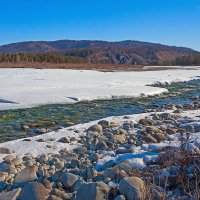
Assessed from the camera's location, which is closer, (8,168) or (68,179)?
(68,179)

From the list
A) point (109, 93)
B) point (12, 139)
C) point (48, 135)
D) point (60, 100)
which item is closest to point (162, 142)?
point (48, 135)

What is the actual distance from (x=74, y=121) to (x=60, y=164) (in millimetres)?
5255

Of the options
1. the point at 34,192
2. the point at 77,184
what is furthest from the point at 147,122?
the point at 34,192

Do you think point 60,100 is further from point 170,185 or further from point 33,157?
point 170,185

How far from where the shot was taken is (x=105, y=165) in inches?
263

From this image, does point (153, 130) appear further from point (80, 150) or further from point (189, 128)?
point (80, 150)

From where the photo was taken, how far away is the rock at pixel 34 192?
5211mm

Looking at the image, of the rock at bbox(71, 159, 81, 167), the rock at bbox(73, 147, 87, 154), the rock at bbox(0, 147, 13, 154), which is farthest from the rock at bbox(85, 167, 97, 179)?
the rock at bbox(0, 147, 13, 154)

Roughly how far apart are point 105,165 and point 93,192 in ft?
5.71

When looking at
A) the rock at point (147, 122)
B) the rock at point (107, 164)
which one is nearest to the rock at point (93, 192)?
the rock at point (107, 164)

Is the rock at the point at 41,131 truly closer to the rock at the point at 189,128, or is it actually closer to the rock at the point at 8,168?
the rock at the point at 8,168

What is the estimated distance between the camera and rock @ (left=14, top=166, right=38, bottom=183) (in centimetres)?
608

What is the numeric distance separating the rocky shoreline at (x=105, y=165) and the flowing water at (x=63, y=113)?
112 cm

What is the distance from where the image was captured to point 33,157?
25.5 feet
